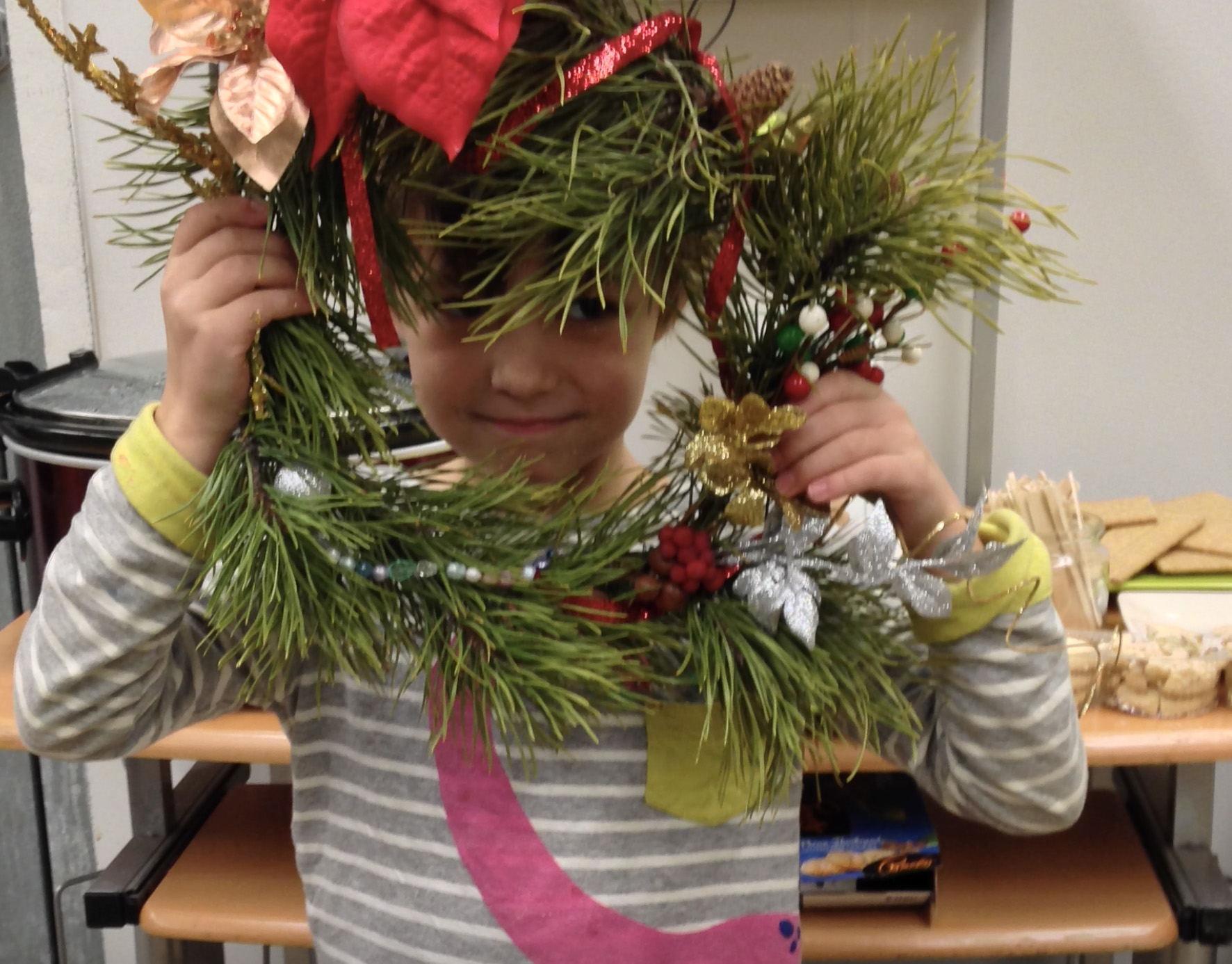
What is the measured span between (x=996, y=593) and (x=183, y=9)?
0.42m

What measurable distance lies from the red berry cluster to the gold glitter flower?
19mm

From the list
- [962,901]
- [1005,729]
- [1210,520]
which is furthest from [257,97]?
[1210,520]

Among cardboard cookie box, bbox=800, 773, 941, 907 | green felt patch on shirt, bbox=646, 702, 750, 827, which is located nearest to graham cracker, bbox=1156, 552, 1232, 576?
cardboard cookie box, bbox=800, 773, 941, 907

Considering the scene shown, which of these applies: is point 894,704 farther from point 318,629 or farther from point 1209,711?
point 1209,711

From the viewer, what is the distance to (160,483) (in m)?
0.40

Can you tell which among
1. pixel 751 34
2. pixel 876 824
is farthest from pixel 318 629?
pixel 751 34

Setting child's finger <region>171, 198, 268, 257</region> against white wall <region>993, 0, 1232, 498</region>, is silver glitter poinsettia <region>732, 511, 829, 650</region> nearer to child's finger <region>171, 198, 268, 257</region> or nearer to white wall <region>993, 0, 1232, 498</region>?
child's finger <region>171, 198, 268, 257</region>

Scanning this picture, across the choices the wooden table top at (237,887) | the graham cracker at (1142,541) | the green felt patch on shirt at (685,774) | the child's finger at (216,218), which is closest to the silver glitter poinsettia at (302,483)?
the child's finger at (216,218)

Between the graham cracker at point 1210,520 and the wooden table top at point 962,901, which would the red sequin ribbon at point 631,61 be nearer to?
the wooden table top at point 962,901

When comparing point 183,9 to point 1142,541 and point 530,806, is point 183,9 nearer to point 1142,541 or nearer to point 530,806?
point 530,806

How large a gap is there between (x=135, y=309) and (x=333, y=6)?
0.92 m

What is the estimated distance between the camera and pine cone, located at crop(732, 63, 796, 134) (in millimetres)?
349

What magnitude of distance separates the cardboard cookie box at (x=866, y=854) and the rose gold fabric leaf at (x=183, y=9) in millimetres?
684

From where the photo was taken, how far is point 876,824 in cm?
83
